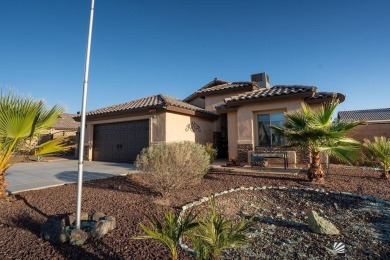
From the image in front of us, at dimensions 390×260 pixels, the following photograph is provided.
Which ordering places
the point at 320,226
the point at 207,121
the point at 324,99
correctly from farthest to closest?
the point at 207,121 < the point at 324,99 < the point at 320,226

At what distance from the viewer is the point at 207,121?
17.4 meters

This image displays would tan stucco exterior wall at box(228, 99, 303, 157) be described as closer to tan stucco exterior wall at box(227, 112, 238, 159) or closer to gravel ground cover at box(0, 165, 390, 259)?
tan stucco exterior wall at box(227, 112, 238, 159)

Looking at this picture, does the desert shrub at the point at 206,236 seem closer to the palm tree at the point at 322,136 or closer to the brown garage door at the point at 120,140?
the palm tree at the point at 322,136

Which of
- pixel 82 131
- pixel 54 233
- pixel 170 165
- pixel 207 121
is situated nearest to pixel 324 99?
pixel 207 121

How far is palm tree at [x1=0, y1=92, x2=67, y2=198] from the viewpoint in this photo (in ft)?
17.5

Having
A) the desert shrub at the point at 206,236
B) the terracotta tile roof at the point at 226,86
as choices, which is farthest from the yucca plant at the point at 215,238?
the terracotta tile roof at the point at 226,86

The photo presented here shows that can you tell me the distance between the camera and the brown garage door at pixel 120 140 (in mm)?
14672

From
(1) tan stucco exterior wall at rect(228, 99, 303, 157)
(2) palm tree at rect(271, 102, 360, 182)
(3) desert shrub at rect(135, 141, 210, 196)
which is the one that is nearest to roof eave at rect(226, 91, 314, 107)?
(1) tan stucco exterior wall at rect(228, 99, 303, 157)

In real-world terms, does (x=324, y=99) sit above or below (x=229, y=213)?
above

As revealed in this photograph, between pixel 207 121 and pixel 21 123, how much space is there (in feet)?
42.5

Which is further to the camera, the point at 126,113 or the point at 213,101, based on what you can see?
the point at 213,101

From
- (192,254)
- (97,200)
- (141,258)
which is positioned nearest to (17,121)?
(97,200)

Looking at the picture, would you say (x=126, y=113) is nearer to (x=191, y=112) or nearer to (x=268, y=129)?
(x=191, y=112)

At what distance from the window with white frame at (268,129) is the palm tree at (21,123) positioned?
955 centimetres
